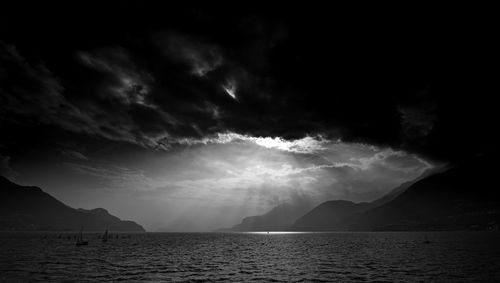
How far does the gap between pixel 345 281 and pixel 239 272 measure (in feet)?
59.7

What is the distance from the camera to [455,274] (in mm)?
45250

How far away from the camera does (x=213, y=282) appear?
3925 centimetres

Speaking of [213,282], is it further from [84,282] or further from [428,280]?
[428,280]

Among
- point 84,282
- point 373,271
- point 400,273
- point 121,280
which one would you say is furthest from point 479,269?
point 84,282

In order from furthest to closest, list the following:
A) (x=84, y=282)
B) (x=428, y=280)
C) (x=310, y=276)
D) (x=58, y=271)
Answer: (x=58, y=271)
(x=310, y=276)
(x=428, y=280)
(x=84, y=282)

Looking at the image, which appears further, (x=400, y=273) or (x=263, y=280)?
(x=400, y=273)

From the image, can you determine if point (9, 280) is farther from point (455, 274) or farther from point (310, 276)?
point (455, 274)

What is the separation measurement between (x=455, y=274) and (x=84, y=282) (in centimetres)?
5554

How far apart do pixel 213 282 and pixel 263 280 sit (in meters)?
7.31

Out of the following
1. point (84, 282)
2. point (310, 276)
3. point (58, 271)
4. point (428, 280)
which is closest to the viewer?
point (84, 282)

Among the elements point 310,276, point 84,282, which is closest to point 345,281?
point 310,276

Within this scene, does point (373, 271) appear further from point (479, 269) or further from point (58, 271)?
point (58, 271)

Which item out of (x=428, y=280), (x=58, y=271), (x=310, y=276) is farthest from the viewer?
(x=58, y=271)

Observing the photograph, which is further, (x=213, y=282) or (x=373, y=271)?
(x=373, y=271)
